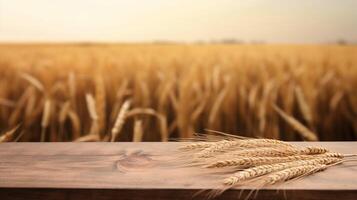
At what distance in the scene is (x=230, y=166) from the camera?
637 millimetres

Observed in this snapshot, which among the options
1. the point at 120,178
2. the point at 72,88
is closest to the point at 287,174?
the point at 120,178

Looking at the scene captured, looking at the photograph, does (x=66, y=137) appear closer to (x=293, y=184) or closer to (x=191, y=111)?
(x=191, y=111)

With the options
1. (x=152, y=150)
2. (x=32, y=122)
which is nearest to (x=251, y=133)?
(x=32, y=122)

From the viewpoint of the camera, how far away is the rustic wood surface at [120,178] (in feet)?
1.84

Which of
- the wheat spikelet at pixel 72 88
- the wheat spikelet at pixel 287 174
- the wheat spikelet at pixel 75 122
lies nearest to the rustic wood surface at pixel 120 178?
the wheat spikelet at pixel 287 174

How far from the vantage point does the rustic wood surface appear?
0.56 metres

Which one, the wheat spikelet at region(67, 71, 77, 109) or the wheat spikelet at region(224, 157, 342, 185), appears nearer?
the wheat spikelet at region(224, 157, 342, 185)

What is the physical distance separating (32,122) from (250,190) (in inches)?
46.8

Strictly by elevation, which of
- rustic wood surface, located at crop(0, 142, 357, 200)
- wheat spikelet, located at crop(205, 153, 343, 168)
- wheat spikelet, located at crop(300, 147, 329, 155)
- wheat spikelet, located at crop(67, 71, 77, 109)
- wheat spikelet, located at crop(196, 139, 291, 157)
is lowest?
rustic wood surface, located at crop(0, 142, 357, 200)

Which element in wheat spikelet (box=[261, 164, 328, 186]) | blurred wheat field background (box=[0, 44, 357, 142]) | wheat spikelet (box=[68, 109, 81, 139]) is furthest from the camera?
blurred wheat field background (box=[0, 44, 357, 142])

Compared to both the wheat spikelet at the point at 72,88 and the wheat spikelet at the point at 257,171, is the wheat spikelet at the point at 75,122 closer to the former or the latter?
the wheat spikelet at the point at 72,88

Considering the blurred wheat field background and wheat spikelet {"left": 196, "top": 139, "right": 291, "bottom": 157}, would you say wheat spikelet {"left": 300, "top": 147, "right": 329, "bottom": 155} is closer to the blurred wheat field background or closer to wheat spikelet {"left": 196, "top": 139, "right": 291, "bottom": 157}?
wheat spikelet {"left": 196, "top": 139, "right": 291, "bottom": 157}

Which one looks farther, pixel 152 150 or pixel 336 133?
pixel 336 133

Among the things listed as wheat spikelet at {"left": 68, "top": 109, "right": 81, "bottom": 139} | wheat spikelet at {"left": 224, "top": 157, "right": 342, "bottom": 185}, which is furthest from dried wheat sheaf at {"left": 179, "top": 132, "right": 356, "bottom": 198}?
wheat spikelet at {"left": 68, "top": 109, "right": 81, "bottom": 139}
